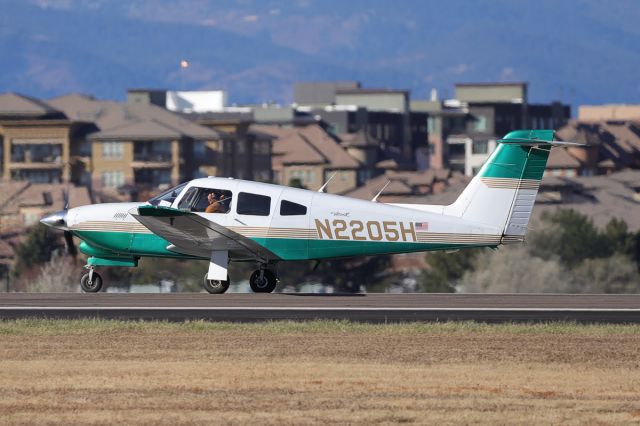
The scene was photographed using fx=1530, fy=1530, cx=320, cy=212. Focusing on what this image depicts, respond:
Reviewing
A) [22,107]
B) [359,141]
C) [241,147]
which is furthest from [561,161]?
[22,107]

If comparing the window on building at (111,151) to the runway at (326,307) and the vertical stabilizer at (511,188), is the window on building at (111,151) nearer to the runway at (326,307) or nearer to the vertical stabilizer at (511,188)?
the runway at (326,307)

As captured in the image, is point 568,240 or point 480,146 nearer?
point 568,240

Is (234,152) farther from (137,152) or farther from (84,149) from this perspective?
(84,149)

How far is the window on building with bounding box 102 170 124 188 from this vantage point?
121 metres

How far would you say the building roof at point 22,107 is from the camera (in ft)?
417

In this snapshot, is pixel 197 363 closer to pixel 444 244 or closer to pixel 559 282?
pixel 444 244

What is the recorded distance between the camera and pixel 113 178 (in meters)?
122

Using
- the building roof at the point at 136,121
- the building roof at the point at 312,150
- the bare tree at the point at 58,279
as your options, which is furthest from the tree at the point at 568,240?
the building roof at the point at 312,150

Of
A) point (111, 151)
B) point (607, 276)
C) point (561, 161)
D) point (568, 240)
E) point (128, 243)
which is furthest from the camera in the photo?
point (561, 161)

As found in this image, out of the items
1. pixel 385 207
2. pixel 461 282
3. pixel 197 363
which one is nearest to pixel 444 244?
pixel 385 207

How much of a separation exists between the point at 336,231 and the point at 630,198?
84.9 m

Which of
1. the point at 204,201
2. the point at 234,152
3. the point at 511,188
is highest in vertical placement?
the point at 234,152

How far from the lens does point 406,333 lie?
20359 millimetres

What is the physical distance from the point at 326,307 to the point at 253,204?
252 centimetres
